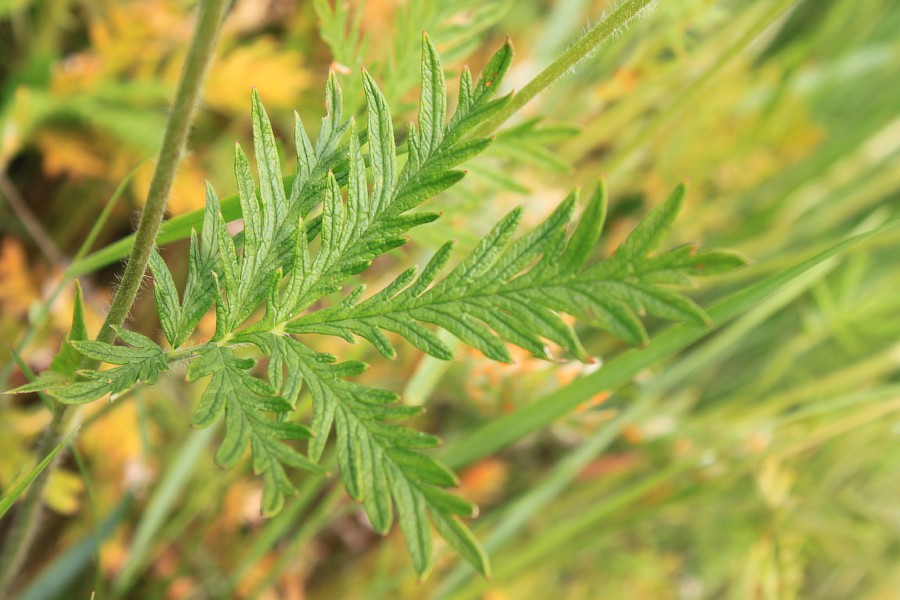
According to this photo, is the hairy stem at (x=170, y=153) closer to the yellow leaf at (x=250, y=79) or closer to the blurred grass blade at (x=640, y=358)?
the blurred grass blade at (x=640, y=358)

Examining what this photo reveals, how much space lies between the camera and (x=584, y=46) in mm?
322

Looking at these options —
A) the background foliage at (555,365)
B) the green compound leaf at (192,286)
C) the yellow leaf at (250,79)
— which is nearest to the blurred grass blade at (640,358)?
the background foliage at (555,365)

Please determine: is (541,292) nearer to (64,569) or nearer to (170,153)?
(170,153)

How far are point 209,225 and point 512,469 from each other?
916mm

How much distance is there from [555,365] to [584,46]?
0.42 meters

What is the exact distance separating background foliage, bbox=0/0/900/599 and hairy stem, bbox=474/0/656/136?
30 centimetres

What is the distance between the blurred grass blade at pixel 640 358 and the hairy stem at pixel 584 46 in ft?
0.62

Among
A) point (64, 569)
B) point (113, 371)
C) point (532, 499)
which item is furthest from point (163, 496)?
point (113, 371)

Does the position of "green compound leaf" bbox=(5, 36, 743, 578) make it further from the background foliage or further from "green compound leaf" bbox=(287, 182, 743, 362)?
the background foliage

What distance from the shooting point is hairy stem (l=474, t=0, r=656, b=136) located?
317mm

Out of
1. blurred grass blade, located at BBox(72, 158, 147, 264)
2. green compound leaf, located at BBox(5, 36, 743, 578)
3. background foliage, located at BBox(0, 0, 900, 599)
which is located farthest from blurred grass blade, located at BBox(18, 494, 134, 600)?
green compound leaf, located at BBox(5, 36, 743, 578)

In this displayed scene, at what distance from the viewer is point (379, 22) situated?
3.44 ft

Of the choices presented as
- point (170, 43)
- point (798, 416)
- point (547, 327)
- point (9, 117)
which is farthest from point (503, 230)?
point (170, 43)

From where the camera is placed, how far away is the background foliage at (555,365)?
31.6 inches
